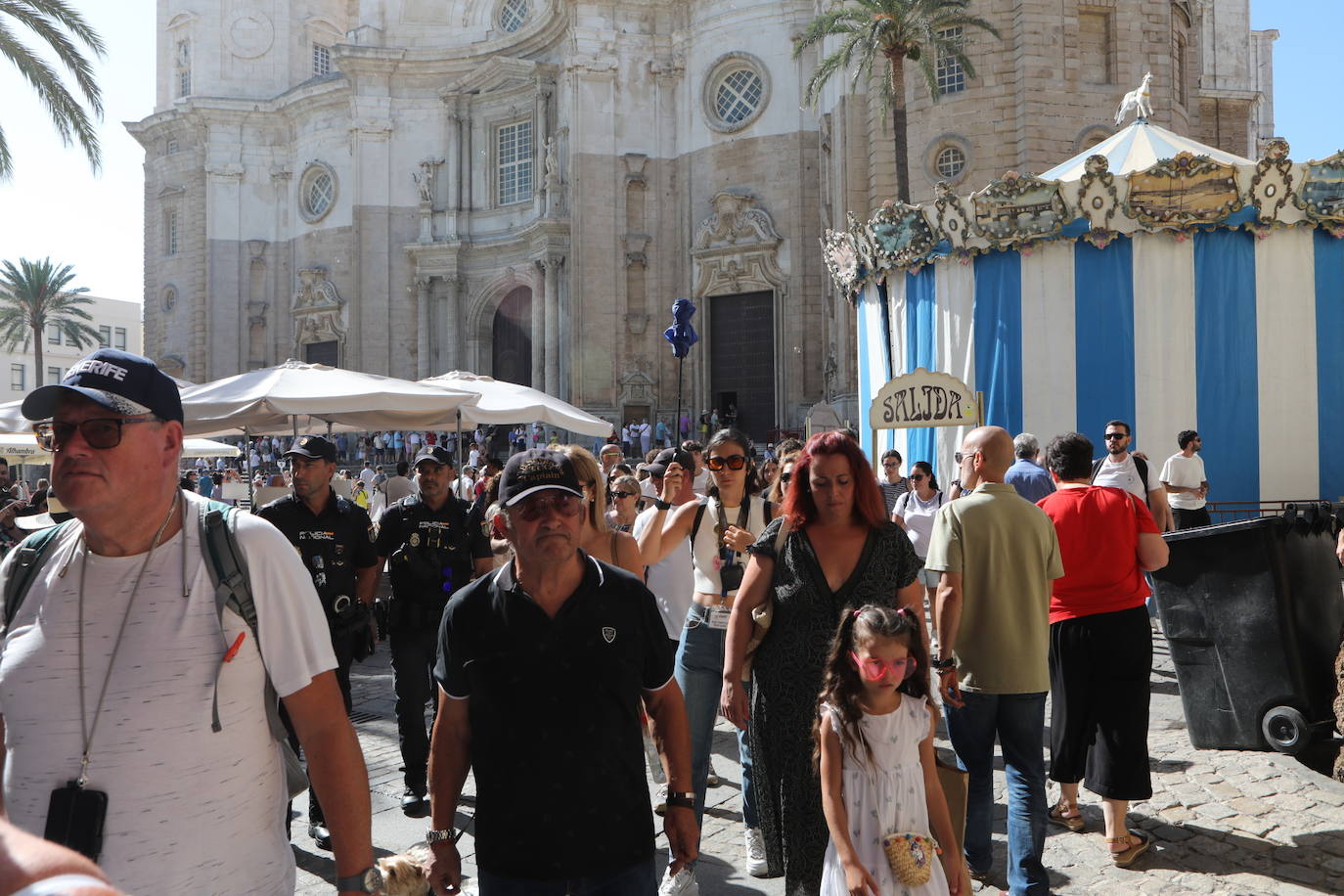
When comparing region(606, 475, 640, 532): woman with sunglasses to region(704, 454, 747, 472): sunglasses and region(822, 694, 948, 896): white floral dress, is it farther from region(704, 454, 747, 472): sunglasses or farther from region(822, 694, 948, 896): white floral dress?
region(822, 694, 948, 896): white floral dress

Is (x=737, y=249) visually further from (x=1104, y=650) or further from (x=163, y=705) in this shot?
(x=163, y=705)

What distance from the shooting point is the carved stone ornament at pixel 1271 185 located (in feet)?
37.5

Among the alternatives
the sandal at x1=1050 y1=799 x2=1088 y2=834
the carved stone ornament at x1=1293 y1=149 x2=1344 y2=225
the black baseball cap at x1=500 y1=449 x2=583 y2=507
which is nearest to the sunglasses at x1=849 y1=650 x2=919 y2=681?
the black baseball cap at x1=500 y1=449 x2=583 y2=507

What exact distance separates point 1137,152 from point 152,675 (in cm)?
1367

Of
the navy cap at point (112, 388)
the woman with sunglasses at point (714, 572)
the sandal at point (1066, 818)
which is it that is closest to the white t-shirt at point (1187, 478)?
the sandal at point (1066, 818)

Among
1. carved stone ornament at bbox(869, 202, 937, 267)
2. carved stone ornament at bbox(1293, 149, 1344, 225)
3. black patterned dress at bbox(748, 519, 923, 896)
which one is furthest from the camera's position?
carved stone ornament at bbox(869, 202, 937, 267)

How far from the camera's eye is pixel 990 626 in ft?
14.0

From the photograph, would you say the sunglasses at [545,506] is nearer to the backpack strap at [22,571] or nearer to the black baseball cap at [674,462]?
the backpack strap at [22,571]

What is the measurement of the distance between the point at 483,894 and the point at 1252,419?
1143 cm

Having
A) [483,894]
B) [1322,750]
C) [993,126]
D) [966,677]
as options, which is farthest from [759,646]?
[993,126]

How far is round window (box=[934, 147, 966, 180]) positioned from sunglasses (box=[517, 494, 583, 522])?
81.7 feet

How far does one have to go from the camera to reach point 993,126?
25.2m

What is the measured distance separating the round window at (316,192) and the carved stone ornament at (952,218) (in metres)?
33.1

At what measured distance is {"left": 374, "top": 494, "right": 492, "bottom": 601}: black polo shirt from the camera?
227 inches
